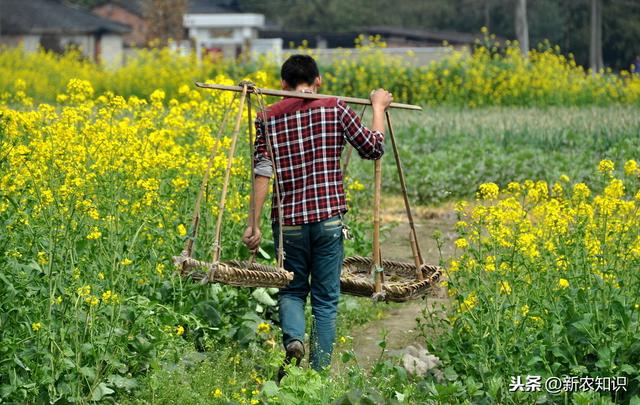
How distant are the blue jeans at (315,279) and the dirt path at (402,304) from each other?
307 mm

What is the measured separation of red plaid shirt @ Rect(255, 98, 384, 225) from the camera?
20.4ft

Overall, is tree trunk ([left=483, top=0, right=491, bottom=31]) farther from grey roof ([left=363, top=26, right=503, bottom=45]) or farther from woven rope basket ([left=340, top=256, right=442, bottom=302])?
woven rope basket ([left=340, top=256, right=442, bottom=302])

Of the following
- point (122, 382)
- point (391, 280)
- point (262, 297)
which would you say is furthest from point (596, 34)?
point (122, 382)

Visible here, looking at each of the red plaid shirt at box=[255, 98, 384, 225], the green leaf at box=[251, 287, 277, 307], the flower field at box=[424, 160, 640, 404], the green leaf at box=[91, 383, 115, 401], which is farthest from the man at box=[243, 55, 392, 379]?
the green leaf at box=[251, 287, 277, 307]

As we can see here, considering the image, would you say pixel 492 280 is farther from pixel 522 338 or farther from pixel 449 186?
pixel 449 186

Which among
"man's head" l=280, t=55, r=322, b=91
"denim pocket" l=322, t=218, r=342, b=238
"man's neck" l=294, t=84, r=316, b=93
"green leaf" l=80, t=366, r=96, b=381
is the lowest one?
"green leaf" l=80, t=366, r=96, b=381

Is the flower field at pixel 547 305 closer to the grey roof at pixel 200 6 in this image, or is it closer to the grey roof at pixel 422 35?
the grey roof at pixel 422 35

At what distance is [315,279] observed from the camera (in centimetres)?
638

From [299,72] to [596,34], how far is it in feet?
158

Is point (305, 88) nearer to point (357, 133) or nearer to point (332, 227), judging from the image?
point (357, 133)

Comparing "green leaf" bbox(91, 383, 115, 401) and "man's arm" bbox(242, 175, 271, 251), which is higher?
"man's arm" bbox(242, 175, 271, 251)

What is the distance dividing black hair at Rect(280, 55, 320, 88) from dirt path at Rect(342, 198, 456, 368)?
1.27 meters

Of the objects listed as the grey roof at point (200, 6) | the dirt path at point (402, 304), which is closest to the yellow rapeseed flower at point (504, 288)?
the dirt path at point (402, 304)

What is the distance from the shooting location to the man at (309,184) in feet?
20.4
